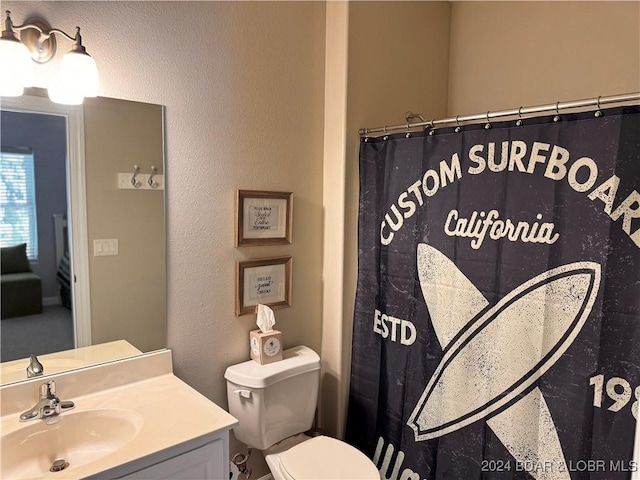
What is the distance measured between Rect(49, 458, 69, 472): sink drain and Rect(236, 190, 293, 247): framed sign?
3.18 feet

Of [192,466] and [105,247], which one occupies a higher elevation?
[105,247]

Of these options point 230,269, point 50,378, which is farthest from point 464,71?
point 50,378

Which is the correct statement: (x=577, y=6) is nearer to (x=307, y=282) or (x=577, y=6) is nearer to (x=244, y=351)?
(x=307, y=282)

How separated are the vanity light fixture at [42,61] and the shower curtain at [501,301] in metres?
1.21

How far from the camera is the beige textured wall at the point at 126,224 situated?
1558 mm

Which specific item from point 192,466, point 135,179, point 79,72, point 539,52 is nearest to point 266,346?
point 192,466

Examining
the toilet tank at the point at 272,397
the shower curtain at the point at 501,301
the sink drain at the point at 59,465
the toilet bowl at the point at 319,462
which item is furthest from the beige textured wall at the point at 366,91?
the sink drain at the point at 59,465

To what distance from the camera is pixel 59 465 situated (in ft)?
4.40

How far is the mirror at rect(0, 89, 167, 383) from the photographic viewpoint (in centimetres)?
143

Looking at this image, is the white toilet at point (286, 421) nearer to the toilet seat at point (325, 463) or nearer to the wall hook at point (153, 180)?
the toilet seat at point (325, 463)

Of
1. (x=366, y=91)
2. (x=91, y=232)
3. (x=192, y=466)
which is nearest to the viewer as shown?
Result: (x=192, y=466)

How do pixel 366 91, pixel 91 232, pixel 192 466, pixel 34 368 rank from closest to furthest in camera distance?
pixel 192 466
pixel 34 368
pixel 91 232
pixel 366 91

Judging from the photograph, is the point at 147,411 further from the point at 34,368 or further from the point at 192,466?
the point at 34,368

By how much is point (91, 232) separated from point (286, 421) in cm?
112
